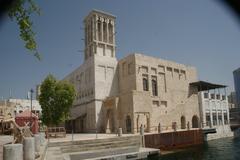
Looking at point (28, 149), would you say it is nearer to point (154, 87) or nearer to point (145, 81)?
point (145, 81)

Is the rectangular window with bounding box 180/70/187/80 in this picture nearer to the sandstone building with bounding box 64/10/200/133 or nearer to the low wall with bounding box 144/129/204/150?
the sandstone building with bounding box 64/10/200/133

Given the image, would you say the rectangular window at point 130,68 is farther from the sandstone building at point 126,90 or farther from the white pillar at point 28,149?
the white pillar at point 28,149

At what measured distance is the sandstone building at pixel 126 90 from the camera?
35.2 meters

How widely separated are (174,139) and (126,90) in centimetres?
1412

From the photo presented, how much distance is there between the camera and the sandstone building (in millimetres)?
35250

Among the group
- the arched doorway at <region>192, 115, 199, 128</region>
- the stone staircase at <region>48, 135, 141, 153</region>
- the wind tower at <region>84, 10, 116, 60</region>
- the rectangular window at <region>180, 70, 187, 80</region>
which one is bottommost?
the stone staircase at <region>48, 135, 141, 153</region>

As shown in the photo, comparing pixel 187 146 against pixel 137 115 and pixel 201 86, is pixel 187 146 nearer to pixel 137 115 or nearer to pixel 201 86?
pixel 137 115

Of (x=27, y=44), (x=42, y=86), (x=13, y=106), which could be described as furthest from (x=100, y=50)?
(x=27, y=44)

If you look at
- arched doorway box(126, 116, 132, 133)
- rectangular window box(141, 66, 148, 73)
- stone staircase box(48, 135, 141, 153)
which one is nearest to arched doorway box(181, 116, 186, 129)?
rectangular window box(141, 66, 148, 73)

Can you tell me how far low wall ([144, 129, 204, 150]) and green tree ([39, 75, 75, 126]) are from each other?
12633 mm

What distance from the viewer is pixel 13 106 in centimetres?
6003

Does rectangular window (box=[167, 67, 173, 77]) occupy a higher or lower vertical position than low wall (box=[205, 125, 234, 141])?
higher

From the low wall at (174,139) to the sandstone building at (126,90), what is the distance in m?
4.18

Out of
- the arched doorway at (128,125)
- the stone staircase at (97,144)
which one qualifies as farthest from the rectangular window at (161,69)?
the stone staircase at (97,144)
